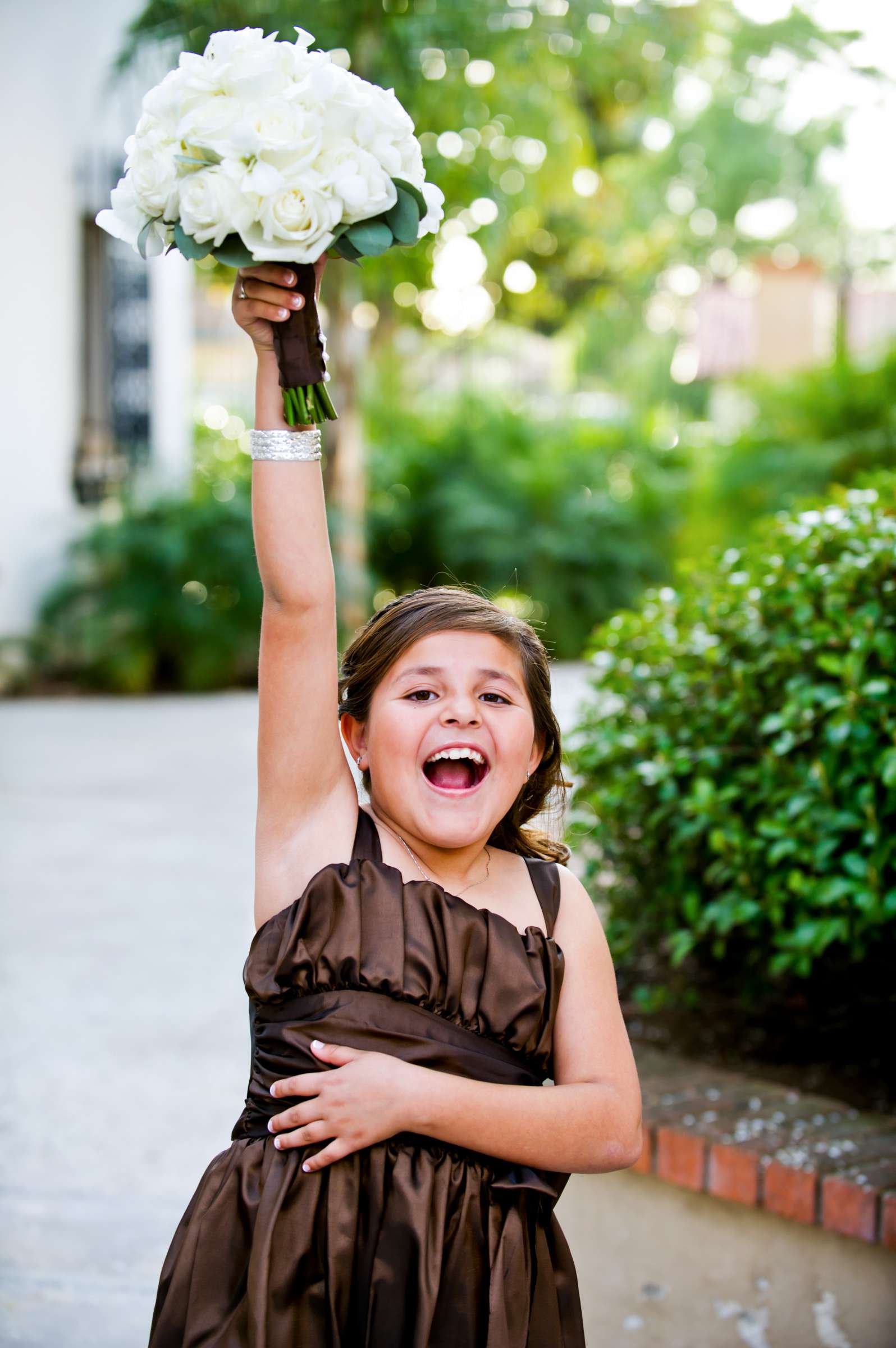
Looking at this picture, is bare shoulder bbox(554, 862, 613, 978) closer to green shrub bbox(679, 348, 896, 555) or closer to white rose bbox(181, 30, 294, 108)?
white rose bbox(181, 30, 294, 108)

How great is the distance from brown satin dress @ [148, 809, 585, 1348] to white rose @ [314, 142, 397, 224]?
71 centimetres

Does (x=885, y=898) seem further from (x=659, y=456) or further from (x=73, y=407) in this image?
(x=659, y=456)

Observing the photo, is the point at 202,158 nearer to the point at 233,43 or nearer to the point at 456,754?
the point at 233,43

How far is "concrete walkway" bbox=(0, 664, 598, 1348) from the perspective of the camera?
2826 mm

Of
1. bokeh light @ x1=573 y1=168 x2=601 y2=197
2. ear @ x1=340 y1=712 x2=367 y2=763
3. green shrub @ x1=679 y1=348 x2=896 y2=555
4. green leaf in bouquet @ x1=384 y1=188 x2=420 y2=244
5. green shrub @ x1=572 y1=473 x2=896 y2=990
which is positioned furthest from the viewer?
bokeh light @ x1=573 y1=168 x2=601 y2=197

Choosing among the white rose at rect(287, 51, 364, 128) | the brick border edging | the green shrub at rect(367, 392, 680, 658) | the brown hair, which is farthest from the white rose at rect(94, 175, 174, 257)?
the green shrub at rect(367, 392, 680, 658)

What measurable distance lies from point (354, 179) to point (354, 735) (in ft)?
2.27

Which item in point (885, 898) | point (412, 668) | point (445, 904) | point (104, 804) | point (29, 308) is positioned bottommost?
point (104, 804)

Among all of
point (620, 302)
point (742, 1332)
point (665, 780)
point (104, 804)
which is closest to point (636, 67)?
point (104, 804)

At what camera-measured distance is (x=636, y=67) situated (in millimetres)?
9633

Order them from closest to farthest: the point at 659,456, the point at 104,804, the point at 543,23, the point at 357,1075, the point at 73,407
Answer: the point at 357,1075 → the point at 104,804 → the point at 543,23 → the point at 73,407 → the point at 659,456

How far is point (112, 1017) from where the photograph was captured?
409cm

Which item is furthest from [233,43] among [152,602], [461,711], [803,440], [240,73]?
[803,440]

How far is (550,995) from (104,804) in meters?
5.37
